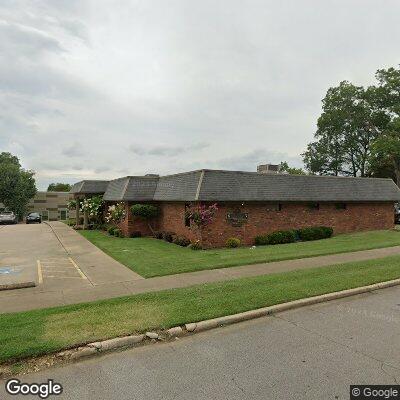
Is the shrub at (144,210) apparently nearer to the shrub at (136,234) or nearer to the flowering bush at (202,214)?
the shrub at (136,234)

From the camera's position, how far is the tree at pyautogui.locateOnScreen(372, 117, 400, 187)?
39531 millimetres

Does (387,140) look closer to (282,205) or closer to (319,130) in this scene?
(319,130)

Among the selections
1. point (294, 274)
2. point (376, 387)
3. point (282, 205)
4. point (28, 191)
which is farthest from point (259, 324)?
point (28, 191)

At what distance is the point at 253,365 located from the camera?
5.46m

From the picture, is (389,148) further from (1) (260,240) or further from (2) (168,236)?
(2) (168,236)

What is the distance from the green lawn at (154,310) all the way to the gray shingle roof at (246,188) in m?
8.36

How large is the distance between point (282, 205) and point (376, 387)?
1621cm

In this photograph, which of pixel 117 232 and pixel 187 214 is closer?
pixel 187 214

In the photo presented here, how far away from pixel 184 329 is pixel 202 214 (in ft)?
36.1

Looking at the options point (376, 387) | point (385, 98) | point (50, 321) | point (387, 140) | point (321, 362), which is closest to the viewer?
point (376, 387)

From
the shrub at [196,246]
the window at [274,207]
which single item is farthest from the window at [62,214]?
the window at [274,207]

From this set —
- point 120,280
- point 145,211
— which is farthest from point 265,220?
point 120,280

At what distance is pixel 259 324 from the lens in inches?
287

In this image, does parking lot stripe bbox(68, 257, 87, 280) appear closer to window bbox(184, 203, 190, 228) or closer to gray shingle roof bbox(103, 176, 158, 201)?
window bbox(184, 203, 190, 228)
